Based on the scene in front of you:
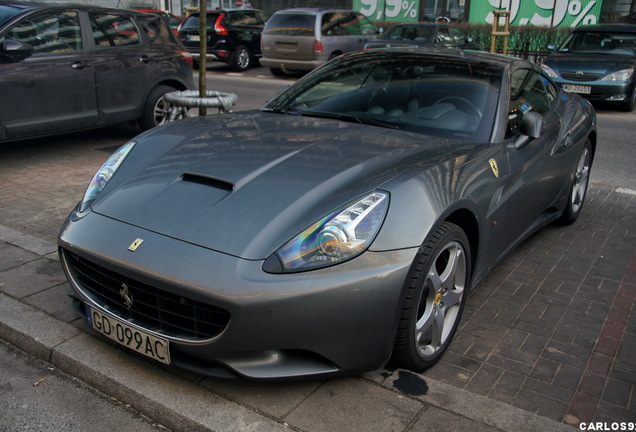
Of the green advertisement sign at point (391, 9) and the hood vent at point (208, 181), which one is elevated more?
the green advertisement sign at point (391, 9)

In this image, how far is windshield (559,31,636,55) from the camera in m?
12.3

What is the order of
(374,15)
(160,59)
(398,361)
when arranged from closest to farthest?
(398,361) < (160,59) < (374,15)

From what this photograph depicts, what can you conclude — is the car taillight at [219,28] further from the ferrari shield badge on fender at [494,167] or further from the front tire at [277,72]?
the ferrari shield badge on fender at [494,167]

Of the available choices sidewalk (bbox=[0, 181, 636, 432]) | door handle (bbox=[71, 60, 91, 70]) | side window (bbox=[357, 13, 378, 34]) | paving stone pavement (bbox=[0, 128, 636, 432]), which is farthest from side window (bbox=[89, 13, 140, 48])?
side window (bbox=[357, 13, 378, 34])

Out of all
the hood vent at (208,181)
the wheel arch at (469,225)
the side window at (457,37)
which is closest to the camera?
the hood vent at (208,181)

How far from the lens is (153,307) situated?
8.94 feet

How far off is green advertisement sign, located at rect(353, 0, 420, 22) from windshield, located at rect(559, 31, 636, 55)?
13.9 meters

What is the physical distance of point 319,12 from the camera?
16406mm

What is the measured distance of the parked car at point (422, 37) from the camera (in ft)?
51.9

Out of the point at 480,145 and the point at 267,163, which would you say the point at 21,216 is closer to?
the point at 267,163

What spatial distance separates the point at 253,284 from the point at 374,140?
1.32 metres

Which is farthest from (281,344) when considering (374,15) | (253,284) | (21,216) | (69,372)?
(374,15)

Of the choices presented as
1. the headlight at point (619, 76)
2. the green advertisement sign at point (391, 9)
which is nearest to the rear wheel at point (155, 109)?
the headlight at point (619, 76)

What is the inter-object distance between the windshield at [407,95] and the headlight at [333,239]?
3.80 ft
